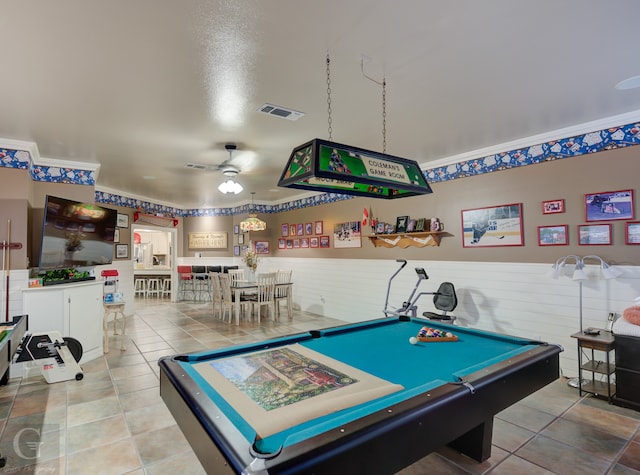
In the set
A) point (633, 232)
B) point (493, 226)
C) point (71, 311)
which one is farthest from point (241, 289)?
point (633, 232)

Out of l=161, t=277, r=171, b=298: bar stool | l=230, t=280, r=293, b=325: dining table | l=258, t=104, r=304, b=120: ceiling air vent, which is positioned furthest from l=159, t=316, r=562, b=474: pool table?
l=161, t=277, r=171, b=298: bar stool

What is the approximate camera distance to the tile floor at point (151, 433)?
2.25m

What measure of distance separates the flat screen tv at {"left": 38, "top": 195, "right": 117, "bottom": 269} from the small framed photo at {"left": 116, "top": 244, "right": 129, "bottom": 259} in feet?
7.76

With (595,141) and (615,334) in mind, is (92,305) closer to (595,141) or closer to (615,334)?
(615,334)

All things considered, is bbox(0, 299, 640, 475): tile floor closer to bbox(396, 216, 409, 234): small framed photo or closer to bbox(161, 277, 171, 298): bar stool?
bbox(396, 216, 409, 234): small framed photo

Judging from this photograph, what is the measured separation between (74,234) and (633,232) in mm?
6392

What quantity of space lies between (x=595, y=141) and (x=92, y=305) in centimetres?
629

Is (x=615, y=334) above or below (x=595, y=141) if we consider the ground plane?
below

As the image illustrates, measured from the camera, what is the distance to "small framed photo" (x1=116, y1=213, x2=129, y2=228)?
740cm

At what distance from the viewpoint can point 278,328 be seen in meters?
6.07

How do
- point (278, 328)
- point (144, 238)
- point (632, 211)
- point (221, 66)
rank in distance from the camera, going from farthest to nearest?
point (144, 238)
point (278, 328)
point (632, 211)
point (221, 66)

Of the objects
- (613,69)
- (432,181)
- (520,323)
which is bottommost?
(520,323)

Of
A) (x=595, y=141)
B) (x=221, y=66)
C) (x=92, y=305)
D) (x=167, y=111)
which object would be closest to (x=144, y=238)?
(x=92, y=305)

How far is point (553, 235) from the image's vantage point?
3.89 meters
